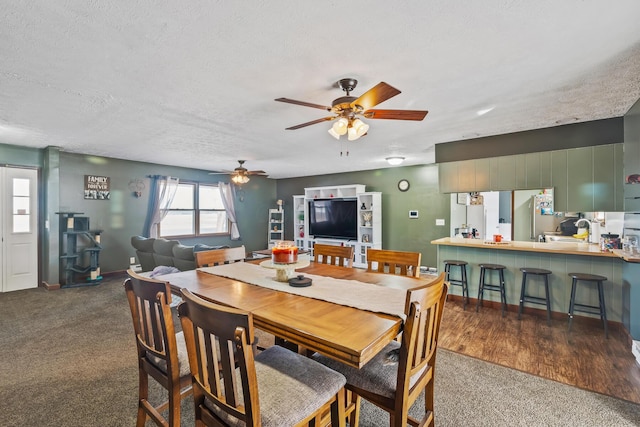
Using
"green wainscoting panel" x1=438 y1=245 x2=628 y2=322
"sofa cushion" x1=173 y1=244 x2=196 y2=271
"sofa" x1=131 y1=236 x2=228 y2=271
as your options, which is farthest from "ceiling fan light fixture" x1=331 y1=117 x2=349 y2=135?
"green wainscoting panel" x1=438 y1=245 x2=628 y2=322

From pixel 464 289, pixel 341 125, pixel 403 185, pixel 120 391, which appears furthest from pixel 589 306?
pixel 120 391

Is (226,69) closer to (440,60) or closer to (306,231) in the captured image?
(440,60)

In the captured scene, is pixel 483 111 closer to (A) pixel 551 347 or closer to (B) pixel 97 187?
(A) pixel 551 347

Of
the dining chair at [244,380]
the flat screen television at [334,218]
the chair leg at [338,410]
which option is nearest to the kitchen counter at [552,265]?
the flat screen television at [334,218]

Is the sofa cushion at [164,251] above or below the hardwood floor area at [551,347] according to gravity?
above

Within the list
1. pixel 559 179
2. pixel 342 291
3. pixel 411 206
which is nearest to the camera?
pixel 342 291

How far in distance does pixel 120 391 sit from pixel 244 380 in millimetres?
1803

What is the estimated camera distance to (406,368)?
1.26 metres

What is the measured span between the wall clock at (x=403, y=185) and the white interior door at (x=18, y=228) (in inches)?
270

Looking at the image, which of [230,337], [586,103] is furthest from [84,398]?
[586,103]

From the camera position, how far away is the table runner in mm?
1510

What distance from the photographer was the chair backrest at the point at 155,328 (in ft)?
4.47

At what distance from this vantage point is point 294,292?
175 centimetres

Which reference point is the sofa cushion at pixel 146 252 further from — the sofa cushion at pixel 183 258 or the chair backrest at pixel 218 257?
the chair backrest at pixel 218 257
